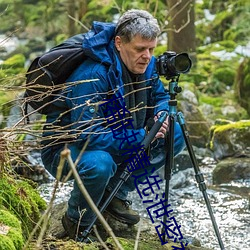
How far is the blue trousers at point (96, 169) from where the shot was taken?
3160 mm

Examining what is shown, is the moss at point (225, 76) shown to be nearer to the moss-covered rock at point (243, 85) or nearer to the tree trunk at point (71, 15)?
the moss-covered rock at point (243, 85)

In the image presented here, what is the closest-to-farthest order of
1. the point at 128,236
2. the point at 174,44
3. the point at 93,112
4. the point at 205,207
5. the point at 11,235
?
1. the point at 11,235
2. the point at 93,112
3. the point at 128,236
4. the point at 205,207
5. the point at 174,44

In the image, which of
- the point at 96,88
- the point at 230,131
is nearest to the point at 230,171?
the point at 230,131

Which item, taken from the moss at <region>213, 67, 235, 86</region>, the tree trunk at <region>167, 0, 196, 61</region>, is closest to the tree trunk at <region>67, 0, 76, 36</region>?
the tree trunk at <region>167, 0, 196, 61</region>

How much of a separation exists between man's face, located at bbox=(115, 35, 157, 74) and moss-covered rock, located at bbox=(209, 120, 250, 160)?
11.6ft

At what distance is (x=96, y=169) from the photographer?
3.14 metres

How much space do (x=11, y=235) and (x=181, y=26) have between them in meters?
8.19

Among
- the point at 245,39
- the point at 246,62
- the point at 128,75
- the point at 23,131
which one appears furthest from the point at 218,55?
the point at 23,131

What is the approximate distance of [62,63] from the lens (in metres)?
3.31

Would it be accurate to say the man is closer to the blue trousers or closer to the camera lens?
the blue trousers

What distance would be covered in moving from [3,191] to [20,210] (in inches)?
7.0

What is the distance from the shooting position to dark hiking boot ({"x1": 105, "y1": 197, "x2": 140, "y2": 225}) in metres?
3.68

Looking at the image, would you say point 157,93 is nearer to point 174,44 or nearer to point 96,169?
point 96,169

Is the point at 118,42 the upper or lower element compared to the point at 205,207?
upper
